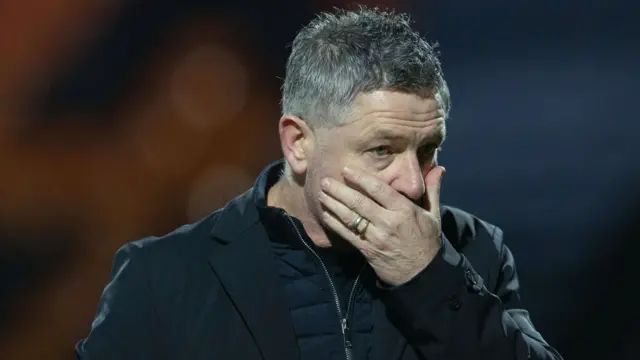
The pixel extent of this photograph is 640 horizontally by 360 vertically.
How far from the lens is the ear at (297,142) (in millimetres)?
1463

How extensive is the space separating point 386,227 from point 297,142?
246 millimetres

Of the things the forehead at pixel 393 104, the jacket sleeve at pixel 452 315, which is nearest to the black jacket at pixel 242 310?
the jacket sleeve at pixel 452 315

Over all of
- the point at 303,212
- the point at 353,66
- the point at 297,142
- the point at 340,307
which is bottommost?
the point at 340,307

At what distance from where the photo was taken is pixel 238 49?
6.55 ft

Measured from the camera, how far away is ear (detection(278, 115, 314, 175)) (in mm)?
1463

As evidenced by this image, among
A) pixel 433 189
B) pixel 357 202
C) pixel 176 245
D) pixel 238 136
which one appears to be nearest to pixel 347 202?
pixel 357 202

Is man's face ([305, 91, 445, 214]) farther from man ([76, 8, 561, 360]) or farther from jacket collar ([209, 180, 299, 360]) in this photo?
→ jacket collar ([209, 180, 299, 360])

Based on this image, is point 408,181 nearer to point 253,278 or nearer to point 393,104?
point 393,104

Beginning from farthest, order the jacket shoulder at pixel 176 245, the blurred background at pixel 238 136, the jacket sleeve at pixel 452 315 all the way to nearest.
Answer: the blurred background at pixel 238 136
the jacket shoulder at pixel 176 245
the jacket sleeve at pixel 452 315

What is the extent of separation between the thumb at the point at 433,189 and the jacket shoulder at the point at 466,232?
184mm

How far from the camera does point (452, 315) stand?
132cm

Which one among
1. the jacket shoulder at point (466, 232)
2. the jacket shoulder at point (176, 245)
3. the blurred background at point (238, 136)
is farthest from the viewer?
the blurred background at point (238, 136)

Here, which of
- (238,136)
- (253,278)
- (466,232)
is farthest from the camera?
(238,136)

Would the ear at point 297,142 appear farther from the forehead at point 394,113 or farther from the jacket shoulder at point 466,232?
the jacket shoulder at point 466,232
